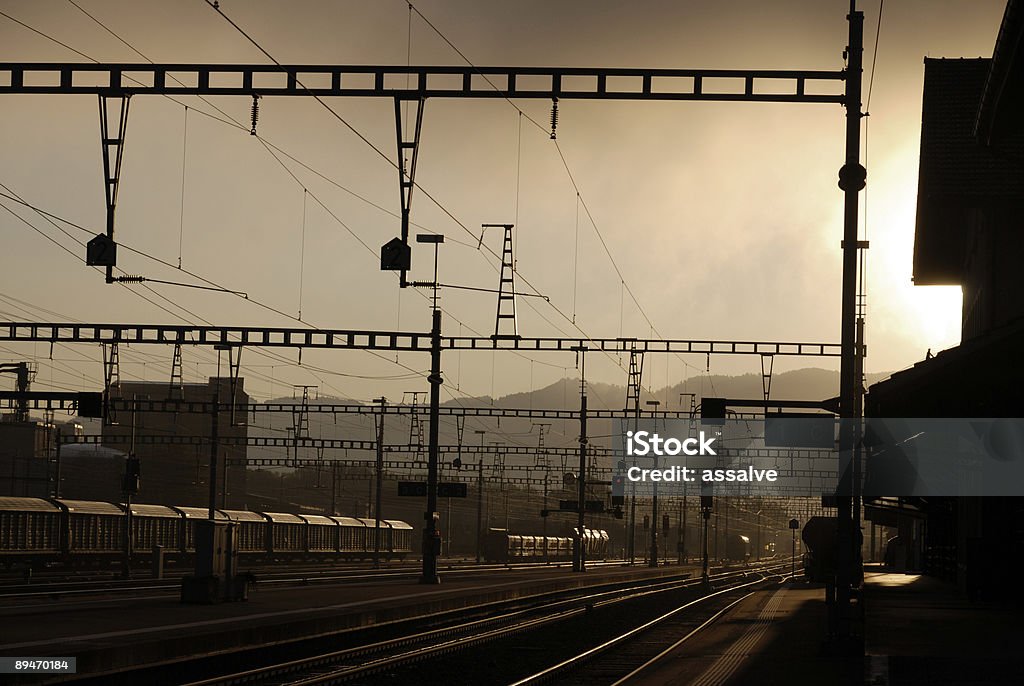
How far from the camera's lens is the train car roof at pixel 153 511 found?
51.1 metres

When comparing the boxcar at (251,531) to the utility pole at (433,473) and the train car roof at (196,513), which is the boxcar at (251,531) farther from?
the utility pole at (433,473)

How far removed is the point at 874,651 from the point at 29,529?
112 ft

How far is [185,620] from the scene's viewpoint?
2044 cm

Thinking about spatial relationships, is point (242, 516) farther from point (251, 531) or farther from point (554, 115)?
point (554, 115)

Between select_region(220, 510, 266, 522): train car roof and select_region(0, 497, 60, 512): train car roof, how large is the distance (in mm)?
10913

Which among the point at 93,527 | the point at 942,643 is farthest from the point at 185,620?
the point at 93,527

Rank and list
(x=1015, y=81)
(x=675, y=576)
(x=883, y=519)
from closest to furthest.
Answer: (x=1015, y=81) → (x=675, y=576) → (x=883, y=519)

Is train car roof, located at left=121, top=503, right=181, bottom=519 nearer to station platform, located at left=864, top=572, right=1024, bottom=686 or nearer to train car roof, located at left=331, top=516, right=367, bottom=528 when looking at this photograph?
train car roof, located at left=331, top=516, right=367, bottom=528

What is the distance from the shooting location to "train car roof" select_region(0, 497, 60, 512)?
42.9 m

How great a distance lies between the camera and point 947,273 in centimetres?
3844

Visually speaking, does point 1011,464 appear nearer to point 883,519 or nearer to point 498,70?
point 498,70

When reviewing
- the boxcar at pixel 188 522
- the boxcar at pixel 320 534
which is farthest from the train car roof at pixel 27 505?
the boxcar at pixel 320 534

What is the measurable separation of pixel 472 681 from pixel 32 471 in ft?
334

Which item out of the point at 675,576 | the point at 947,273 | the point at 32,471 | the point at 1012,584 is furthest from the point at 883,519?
the point at 32,471
